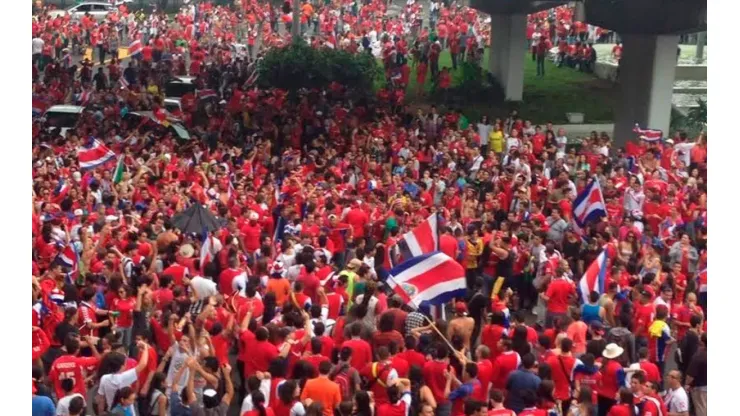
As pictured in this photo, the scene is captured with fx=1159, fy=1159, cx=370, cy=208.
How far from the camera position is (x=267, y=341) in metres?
10.3

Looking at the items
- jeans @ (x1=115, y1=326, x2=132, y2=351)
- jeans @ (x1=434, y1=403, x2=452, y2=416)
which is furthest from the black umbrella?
jeans @ (x1=434, y1=403, x2=452, y2=416)

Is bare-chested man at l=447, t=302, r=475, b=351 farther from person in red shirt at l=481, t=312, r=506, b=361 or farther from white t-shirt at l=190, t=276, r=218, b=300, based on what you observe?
white t-shirt at l=190, t=276, r=218, b=300

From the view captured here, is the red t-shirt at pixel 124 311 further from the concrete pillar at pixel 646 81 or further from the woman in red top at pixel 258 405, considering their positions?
the concrete pillar at pixel 646 81

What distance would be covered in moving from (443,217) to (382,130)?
27.7 feet

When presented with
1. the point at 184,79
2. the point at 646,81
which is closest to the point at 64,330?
the point at 646,81

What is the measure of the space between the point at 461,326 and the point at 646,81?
1737cm

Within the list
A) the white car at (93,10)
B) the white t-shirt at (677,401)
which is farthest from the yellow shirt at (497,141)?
the white car at (93,10)

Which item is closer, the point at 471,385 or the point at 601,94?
the point at 471,385

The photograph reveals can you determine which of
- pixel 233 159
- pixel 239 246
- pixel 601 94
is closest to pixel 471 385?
pixel 239 246

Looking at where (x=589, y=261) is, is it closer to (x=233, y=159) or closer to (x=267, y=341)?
(x=267, y=341)

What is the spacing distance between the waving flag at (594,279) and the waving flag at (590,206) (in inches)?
128

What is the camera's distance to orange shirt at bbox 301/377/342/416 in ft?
30.2

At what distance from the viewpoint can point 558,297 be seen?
12.4m

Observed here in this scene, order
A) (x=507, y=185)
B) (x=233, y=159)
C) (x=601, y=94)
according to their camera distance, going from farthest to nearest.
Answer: (x=601, y=94)
(x=233, y=159)
(x=507, y=185)
